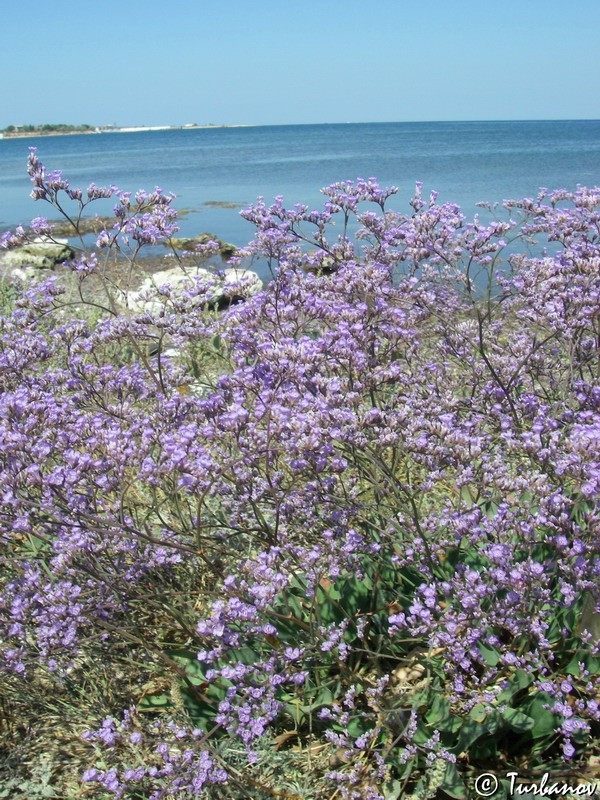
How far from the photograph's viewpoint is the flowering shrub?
8.23 feet

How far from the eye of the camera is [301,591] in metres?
3.20

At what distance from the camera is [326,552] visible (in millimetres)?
2764

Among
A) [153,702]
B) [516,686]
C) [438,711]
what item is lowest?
[153,702]

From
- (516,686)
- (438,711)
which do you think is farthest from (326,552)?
(516,686)

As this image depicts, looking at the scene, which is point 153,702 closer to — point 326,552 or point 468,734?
point 326,552

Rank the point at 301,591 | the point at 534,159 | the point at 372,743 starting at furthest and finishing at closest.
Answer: the point at 534,159 < the point at 301,591 < the point at 372,743

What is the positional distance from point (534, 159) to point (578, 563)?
1654 inches

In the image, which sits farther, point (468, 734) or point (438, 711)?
point (438, 711)

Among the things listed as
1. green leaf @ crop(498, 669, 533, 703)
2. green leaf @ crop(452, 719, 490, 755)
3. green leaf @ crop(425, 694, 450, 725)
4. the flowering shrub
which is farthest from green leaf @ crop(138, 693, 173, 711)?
green leaf @ crop(498, 669, 533, 703)

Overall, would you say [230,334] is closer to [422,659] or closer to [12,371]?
[12,371]

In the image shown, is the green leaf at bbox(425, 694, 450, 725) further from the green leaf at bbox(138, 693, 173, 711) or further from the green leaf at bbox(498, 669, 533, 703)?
the green leaf at bbox(138, 693, 173, 711)

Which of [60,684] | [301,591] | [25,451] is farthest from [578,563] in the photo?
[60,684]

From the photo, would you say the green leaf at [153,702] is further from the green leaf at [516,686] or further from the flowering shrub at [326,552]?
the green leaf at [516,686]

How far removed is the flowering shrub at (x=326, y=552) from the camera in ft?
8.23
